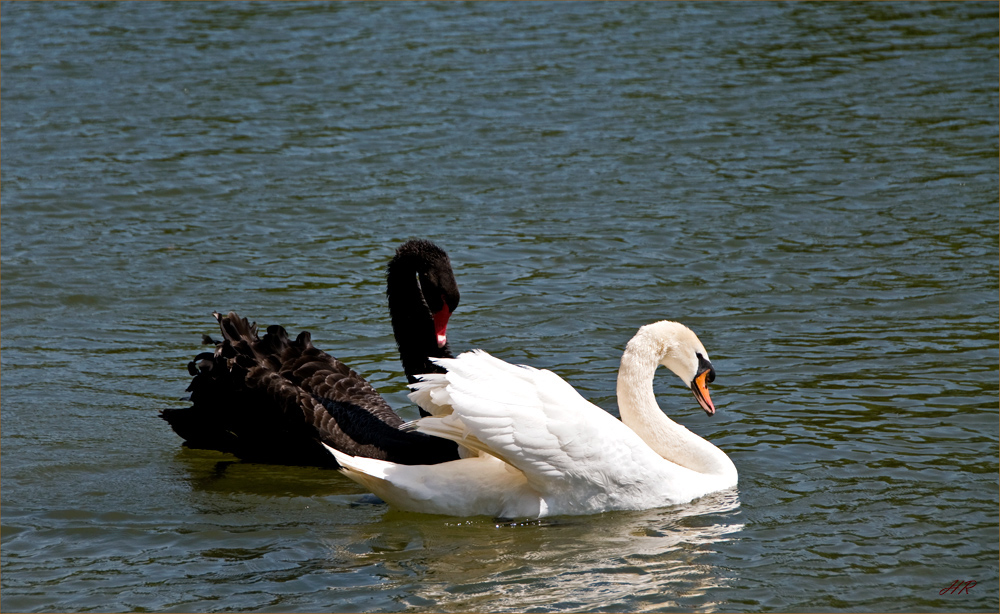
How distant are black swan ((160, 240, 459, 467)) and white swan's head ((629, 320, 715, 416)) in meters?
1.26

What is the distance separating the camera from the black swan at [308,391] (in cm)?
727

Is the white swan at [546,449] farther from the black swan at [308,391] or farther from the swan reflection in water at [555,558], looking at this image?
the black swan at [308,391]

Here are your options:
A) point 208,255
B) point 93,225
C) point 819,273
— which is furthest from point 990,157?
point 93,225

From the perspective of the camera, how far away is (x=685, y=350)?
23.2ft

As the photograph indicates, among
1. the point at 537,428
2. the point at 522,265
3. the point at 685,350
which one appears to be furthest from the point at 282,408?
the point at 522,265

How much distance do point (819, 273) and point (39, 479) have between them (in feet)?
20.3

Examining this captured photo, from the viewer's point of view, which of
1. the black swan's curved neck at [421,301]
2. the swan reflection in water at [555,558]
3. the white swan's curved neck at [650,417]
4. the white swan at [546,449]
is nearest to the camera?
the swan reflection in water at [555,558]

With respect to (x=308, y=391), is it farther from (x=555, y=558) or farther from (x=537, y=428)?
(x=555, y=558)

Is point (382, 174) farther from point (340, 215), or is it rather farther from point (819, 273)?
point (819, 273)

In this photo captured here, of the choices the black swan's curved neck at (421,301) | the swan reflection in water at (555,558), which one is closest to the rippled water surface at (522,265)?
the swan reflection in water at (555,558)

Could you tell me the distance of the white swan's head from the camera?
700 cm

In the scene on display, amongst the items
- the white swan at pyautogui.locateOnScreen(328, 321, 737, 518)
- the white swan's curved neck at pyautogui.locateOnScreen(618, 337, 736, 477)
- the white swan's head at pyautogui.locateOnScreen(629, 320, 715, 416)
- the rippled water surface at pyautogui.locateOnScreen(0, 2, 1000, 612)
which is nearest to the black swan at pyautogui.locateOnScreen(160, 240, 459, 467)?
the rippled water surface at pyautogui.locateOnScreen(0, 2, 1000, 612)

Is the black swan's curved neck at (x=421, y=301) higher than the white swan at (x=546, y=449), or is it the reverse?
the black swan's curved neck at (x=421, y=301)

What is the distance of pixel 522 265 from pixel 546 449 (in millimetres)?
4601
